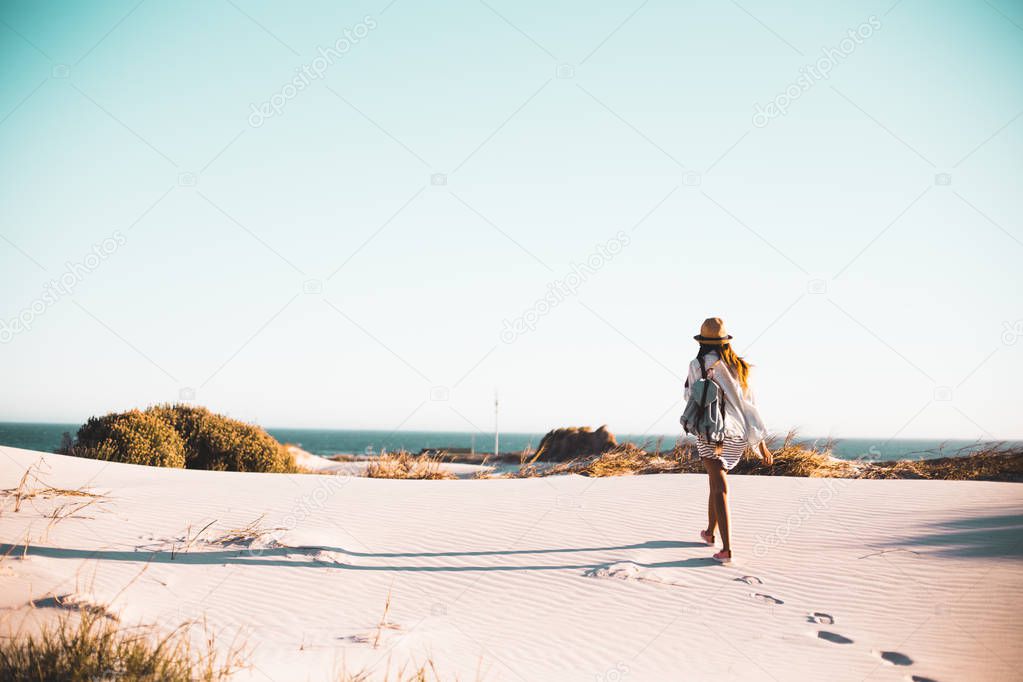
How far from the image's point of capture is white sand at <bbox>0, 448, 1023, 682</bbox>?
426 centimetres

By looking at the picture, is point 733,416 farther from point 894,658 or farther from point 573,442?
point 573,442

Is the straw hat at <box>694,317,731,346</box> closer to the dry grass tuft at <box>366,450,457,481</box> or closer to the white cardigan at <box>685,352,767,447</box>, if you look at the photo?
the white cardigan at <box>685,352,767,447</box>

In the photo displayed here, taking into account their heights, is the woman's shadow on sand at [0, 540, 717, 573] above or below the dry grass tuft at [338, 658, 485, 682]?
above

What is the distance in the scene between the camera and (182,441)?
41.4 feet

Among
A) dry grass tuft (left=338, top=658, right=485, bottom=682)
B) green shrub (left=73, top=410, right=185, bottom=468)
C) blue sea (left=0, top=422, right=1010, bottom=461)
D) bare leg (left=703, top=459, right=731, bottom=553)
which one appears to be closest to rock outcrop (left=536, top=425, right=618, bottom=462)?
blue sea (left=0, top=422, right=1010, bottom=461)

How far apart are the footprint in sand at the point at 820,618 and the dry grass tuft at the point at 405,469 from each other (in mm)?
7921

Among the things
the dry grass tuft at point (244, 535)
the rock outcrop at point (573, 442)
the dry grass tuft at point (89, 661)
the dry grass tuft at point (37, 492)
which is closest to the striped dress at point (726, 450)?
the dry grass tuft at point (89, 661)

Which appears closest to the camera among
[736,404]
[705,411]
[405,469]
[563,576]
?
[563,576]

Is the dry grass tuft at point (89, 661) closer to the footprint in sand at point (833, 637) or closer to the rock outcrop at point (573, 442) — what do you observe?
the footprint in sand at point (833, 637)

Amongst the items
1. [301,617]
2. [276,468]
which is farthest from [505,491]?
[276,468]

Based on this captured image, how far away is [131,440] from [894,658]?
11826mm

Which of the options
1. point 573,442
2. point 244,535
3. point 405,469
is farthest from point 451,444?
point 244,535

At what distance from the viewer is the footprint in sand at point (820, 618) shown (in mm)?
4754

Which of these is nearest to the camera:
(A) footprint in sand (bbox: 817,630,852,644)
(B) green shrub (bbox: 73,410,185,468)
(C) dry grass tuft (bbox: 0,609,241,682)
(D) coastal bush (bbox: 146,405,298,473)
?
(C) dry grass tuft (bbox: 0,609,241,682)
